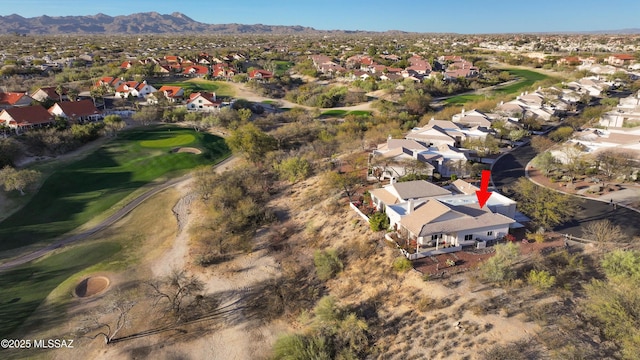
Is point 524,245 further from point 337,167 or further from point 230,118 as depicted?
point 230,118

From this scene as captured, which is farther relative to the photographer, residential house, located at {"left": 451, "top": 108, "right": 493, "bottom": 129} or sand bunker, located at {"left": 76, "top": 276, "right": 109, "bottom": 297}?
residential house, located at {"left": 451, "top": 108, "right": 493, "bottom": 129}

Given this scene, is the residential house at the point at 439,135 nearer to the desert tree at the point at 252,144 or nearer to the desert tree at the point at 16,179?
the desert tree at the point at 252,144

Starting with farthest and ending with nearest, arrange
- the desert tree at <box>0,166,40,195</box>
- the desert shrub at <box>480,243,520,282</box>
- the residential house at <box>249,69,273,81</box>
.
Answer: the residential house at <box>249,69,273,81</box>, the desert tree at <box>0,166,40,195</box>, the desert shrub at <box>480,243,520,282</box>

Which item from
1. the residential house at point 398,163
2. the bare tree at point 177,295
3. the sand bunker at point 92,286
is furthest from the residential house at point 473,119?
the sand bunker at point 92,286

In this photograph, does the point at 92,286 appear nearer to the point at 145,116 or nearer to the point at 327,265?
the point at 327,265

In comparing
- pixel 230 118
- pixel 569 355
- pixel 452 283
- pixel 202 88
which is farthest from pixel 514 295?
pixel 202 88

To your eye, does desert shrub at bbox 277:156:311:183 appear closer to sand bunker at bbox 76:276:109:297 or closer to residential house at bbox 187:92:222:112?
sand bunker at bbox 76:276:109:297

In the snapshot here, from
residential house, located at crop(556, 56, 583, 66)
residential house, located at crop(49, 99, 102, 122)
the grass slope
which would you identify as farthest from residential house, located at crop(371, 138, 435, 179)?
residential house, located at crop(556, 56, 583, 66)
